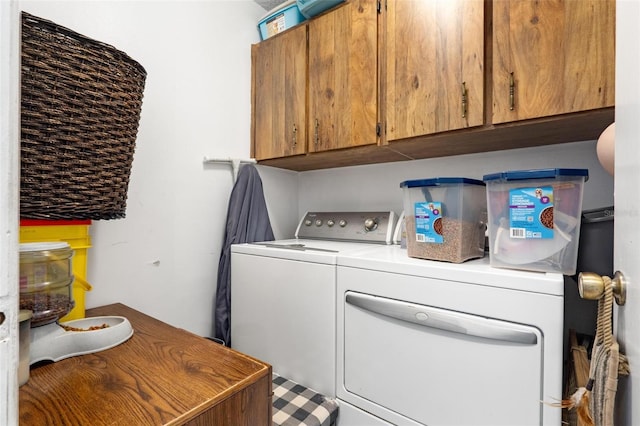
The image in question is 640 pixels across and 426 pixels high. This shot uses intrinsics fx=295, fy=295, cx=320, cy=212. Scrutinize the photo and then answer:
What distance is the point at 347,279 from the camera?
1110 millimetres

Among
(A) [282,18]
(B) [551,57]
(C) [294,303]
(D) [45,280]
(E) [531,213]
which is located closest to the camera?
(D) [45,280]

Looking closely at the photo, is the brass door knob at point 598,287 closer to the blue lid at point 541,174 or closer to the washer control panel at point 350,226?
the blue lid at point 541,174

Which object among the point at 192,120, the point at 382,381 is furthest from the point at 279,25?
the point at 382,381

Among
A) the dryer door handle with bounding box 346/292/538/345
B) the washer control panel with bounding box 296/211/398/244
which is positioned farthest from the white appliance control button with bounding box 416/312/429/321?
the washer control panel with bounding box 296/211/398/244

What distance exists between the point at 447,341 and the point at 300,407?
59cm

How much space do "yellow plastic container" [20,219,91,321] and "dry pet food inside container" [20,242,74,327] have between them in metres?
0.13

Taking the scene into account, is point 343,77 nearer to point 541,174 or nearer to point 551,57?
point 551,57

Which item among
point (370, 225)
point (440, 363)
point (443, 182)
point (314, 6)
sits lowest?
point (440, 363)

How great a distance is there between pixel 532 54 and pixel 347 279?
1019 mm

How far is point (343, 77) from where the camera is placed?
1.47 metres

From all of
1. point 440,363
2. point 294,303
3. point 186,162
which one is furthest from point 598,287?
point 186,162

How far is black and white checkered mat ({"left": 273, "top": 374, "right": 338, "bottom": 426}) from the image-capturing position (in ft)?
3.34

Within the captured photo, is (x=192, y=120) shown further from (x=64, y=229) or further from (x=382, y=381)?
(x=382, y=381)

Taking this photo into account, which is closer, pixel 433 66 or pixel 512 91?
pixel 512 91
